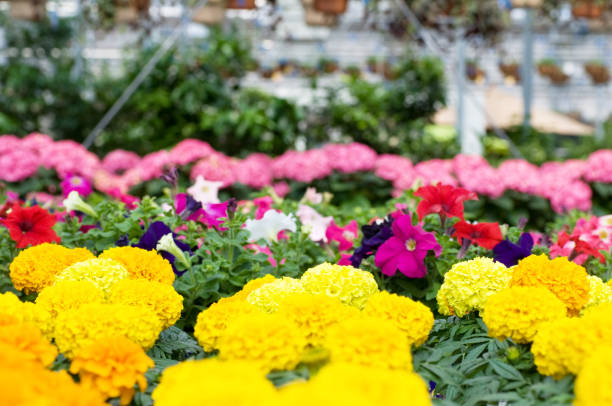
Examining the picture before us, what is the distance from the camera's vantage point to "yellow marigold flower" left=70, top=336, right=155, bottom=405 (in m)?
0.90

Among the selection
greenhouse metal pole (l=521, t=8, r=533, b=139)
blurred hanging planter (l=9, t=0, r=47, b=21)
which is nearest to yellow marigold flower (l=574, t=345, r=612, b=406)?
blurred hanging planter (l=9, t=0, r=47, b=21)

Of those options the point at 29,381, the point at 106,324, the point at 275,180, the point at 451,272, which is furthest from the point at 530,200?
the point at 29,381

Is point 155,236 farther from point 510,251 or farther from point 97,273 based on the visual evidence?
point 510,251

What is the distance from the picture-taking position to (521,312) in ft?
3.46

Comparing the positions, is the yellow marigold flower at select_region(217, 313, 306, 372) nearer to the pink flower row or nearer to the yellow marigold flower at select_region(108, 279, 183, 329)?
the yellow marigold flower at select_region(108, 279, 183, 329)

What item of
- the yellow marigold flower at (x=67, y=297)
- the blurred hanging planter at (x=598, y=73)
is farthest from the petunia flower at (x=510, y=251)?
the blurred hanging planter at (x=598, y=73)

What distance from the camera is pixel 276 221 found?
5.60 ft

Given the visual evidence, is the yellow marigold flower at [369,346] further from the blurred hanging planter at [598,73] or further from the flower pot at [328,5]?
the blurred hanging planter at [598,73]

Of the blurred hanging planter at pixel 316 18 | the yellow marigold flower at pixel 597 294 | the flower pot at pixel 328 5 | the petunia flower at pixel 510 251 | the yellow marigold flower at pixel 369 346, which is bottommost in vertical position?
the petunia flower at pixel 510 251

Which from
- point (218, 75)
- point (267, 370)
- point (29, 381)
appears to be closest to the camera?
point (29, 381)

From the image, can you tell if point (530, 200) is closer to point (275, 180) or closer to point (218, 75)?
point (275, 180)

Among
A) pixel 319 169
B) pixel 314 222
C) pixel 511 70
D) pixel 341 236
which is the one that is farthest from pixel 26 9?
pixel 511 70

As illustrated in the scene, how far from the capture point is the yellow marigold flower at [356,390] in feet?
2.06

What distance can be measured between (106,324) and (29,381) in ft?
0.88
